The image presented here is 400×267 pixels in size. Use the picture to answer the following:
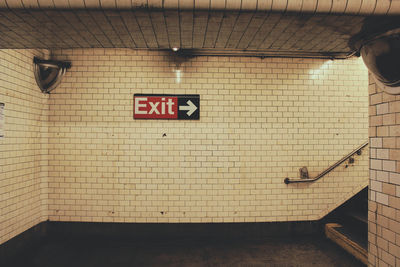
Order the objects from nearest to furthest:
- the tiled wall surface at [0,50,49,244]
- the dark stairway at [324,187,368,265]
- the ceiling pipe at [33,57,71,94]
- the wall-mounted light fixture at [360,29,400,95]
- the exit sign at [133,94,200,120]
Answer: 1. the wall-mounted light fixture at [360,29,400,95]
2. the tiled wall surface at [0,50,49,244]
3. the dark stairway at [324,187,368,265]
4. the ceiling pipe at [33,57,71,94]
5. the exit sign at [133,94,200,120]

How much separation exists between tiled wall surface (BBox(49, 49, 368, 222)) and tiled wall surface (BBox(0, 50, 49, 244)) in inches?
6.9

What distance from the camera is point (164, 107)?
12.1 feet

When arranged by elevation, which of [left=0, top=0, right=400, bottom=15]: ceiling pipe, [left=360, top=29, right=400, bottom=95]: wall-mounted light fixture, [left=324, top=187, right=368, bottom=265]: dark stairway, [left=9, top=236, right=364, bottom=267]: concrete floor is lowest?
[left=9, top=236, right=364, bottom=267]: concrete floor

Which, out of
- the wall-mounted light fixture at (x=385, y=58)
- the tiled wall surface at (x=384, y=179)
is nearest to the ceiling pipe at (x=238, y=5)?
the wall-mounted light fixture at (x=385, y=58)

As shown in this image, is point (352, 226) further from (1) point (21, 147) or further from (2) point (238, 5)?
(1) point (21, 147)

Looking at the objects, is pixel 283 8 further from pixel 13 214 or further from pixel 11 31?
pixel 13 214

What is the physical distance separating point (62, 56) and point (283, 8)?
377 centimetres

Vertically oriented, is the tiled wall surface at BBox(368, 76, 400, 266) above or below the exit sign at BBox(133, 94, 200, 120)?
below

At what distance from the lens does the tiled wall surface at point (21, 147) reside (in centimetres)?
→ 300

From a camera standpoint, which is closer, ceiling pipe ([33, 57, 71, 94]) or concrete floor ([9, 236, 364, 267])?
concrete floor ([9, 236, 364, 267])

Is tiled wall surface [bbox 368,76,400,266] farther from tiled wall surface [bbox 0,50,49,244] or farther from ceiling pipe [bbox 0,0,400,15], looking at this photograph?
tiled wall surface [bbox 0,50,49,244]

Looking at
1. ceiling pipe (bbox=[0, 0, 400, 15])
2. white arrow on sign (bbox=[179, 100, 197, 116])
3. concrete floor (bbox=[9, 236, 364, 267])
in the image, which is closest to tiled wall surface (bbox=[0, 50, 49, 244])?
concrete floor (bbox=[9, 236, 364, 267])

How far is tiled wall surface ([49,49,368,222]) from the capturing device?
3697 mm

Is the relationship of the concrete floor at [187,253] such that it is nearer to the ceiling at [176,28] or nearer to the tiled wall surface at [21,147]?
the tiled wall surface at [21,147]
